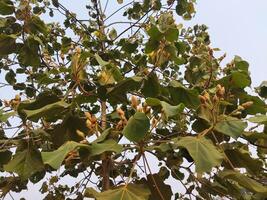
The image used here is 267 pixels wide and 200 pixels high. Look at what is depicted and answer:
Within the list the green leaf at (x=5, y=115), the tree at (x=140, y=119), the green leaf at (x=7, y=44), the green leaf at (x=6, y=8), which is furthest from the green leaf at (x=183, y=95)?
the green leaf at (x=6, y=8)

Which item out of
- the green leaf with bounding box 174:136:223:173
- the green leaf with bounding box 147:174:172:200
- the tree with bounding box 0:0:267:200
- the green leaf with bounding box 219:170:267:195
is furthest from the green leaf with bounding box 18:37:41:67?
the green leaf with bounding box 219:170:267:195

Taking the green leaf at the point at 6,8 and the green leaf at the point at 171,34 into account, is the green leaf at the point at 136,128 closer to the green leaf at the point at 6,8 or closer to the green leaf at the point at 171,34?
the green leaf at the point at 171,34

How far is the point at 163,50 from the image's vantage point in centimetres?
194

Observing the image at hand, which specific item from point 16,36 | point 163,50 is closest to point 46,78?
point 16,36

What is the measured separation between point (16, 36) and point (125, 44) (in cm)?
Answer: 72

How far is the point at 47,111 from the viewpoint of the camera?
70.4 inches

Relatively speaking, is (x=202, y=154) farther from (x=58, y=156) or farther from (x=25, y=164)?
(x=25, y=164)

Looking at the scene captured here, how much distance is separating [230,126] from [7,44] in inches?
53.6

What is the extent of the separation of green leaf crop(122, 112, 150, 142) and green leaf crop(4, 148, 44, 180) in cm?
55

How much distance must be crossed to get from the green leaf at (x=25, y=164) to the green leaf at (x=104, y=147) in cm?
44

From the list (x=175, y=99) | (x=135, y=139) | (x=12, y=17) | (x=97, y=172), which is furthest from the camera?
(x=97, y=172)

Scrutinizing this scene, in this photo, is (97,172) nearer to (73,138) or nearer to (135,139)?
(73,138)

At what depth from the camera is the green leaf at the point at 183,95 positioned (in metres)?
1.99

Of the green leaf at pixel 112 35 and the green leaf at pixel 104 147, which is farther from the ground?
the green leaf at pixel 112 35
